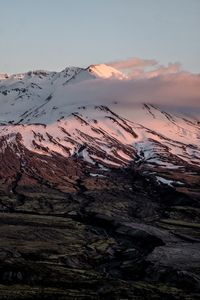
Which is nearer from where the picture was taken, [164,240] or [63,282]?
[63,282]

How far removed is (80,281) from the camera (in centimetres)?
13275

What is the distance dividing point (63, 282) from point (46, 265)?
18.5 m

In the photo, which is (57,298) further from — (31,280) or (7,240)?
(7,240)

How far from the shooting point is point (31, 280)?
428 feet

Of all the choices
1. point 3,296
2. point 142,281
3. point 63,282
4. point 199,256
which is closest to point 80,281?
point 63,282

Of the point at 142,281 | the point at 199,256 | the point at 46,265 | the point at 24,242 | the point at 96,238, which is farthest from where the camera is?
the point at 96,238

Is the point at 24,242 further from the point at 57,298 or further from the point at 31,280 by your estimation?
the point at 57,298

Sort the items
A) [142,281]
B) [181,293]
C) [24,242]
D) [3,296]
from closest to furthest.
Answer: [3,296] < [181,293] < [142,281] < [24,242]

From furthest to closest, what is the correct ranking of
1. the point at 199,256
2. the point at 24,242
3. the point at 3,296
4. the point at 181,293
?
the point at 24,242, the point at 199,256, the point at 181,293, the point at 3,296

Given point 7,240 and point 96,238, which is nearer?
point 7,240

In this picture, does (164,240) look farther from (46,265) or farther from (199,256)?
(46,265)

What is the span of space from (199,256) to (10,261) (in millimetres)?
58791

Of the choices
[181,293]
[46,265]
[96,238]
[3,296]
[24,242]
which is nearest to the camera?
[3,296]

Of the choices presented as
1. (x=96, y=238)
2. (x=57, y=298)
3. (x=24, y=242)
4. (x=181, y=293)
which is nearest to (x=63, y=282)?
(x=57, y=298)
